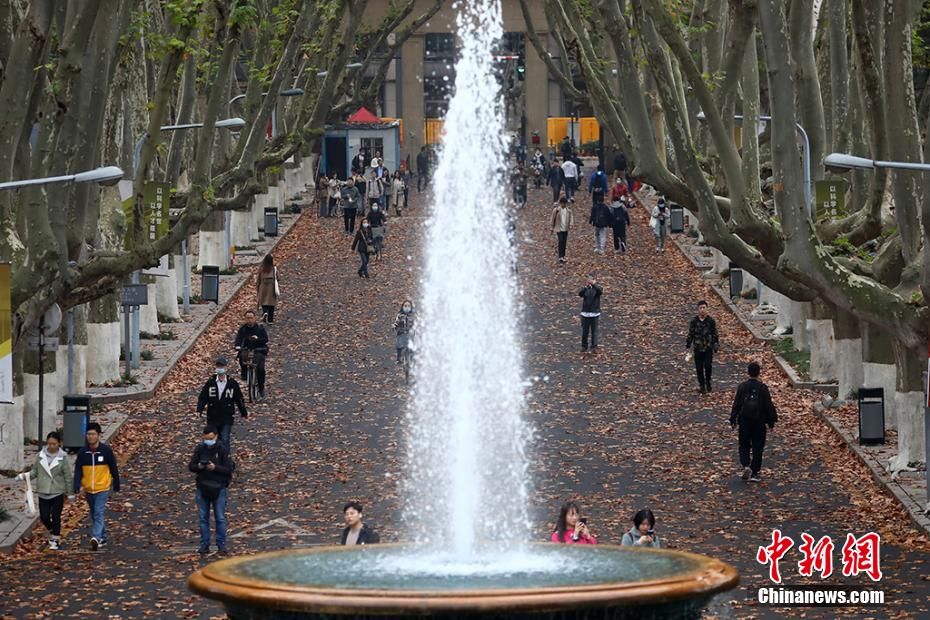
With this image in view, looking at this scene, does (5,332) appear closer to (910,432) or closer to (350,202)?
(910,432)

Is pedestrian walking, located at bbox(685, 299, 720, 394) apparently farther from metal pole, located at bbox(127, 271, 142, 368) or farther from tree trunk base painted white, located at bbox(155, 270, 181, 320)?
tree trunk base painted white, located at bbox(155, 270, 181, 320)

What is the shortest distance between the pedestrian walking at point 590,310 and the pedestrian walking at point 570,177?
1125 inches

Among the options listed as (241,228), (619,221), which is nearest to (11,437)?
(619,221)

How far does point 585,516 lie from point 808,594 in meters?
4.87

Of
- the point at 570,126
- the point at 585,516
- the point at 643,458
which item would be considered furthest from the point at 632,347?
the point at 570,126

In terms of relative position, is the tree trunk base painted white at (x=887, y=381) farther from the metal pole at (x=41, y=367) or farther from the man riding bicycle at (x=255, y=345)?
the metal pole at (x=41, y=367)

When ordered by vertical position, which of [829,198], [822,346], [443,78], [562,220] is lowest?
[822,346]

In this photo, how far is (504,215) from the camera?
218ft

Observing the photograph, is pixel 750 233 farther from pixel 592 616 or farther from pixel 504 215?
pixel 504 215

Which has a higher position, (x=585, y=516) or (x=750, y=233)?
(x=750, y=233)

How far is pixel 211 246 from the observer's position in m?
50.8

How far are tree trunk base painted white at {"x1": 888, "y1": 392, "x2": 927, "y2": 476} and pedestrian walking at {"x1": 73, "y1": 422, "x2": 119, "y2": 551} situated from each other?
32.8ft

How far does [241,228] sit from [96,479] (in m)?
34.1

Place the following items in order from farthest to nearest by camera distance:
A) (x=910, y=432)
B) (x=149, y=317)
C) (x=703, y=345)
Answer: (x=149, y=317) < (x=703, y=345) < (x=910, y=432)
